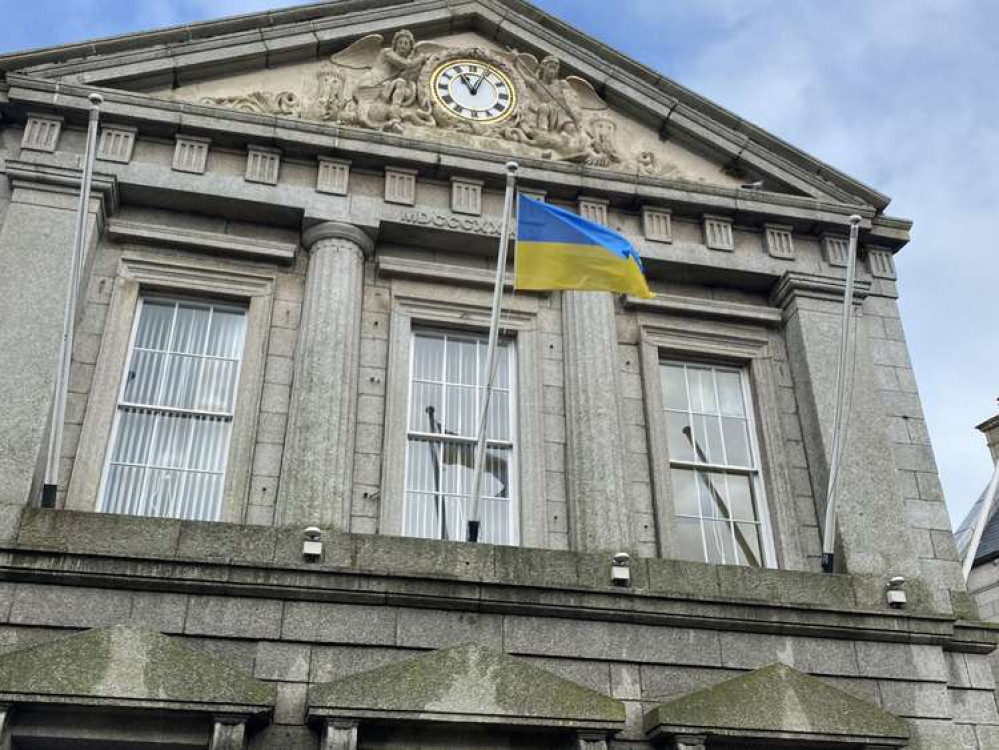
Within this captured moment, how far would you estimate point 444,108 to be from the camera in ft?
48.8

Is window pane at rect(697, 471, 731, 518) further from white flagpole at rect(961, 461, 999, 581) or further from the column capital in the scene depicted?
the column capital

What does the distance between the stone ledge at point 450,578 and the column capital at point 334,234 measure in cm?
397

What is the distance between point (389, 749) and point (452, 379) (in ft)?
15.5

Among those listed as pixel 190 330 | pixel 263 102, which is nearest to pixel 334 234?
pixel 190 330

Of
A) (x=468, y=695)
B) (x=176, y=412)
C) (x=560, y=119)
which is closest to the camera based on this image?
(x=468, y=695)

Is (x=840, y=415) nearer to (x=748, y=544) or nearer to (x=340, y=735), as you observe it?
(x=748, y=544)

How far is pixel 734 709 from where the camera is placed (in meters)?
10.5

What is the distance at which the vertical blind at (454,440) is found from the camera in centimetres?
1231

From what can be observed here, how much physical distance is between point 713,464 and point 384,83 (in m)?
6.66

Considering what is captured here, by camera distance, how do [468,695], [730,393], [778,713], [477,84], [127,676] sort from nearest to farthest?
[127,676] → [468,695] → [778,713] → [730,393] → [477,84]

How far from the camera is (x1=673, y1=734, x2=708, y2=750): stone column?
10.2m

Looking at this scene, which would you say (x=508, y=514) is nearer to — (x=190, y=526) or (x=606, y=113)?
(x=190, y=526)

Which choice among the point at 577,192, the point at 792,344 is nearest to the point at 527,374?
the point at 577,192

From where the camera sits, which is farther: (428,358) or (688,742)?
(428,358)
